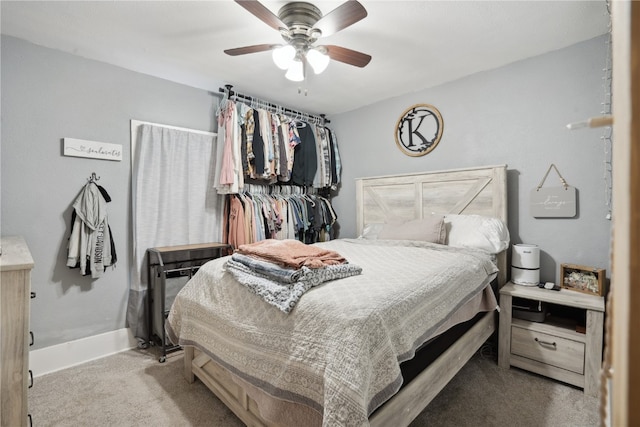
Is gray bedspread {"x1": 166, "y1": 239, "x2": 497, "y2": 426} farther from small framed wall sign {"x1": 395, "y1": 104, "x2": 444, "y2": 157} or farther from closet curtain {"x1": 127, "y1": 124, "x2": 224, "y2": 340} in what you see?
small framed wall sign {"x1": 395, "y1": 104, "x2": 444, "y2": 157}

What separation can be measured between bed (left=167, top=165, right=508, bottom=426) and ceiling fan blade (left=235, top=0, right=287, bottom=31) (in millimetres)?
1456

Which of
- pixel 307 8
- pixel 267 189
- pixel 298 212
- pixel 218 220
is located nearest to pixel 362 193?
pixel 298 212

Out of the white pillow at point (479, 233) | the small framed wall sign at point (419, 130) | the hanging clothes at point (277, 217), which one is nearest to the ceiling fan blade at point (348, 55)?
the small framed wall sign at point (419, 130)

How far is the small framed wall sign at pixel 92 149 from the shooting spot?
2.37 m

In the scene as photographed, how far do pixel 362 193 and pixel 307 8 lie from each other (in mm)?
2178

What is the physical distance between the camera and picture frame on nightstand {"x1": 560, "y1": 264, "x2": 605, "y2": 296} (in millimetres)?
2105

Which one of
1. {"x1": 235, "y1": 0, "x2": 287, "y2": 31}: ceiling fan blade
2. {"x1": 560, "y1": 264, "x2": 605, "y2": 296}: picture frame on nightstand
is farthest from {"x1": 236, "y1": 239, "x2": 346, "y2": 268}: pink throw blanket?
{"x1": 560, "y1": 264, "x2": 605, "y2": 296}: picture frame on nightstand

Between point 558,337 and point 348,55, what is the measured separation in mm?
2419

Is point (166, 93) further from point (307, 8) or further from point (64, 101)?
point (307, 8)

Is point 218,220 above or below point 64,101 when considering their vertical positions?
below

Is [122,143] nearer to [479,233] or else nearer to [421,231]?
[421,231]

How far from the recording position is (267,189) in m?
3.66

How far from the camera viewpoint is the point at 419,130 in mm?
3342

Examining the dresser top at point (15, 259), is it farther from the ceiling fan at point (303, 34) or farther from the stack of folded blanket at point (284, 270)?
the ceiling fan at point (303, 34)
